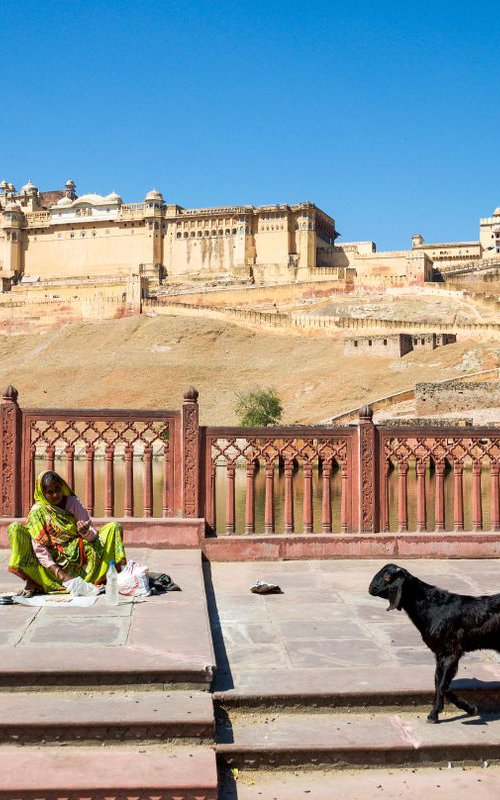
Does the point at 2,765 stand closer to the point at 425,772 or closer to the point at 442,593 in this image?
the point at 425,772

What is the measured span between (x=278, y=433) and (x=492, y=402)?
2566cm

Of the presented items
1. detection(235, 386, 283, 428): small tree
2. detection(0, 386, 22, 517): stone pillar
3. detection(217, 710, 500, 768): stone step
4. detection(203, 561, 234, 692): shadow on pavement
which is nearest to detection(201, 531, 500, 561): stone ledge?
detection(203, 561, 234, 692): shadow on pavement

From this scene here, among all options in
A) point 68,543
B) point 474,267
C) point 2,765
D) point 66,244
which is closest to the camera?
point 2,765

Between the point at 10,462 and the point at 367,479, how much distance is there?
10.5ft

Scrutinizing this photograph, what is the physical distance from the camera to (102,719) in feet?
12.9

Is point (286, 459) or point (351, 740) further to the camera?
point (286, 459)

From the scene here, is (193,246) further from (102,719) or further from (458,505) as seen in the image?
(102,719)

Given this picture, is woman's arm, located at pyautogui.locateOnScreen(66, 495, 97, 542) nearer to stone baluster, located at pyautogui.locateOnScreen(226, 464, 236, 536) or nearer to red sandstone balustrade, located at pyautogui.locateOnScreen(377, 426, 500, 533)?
stone baluster, located at pyautogui.locateOnScreen(226, 464, 236, 536)

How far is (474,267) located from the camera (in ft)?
197

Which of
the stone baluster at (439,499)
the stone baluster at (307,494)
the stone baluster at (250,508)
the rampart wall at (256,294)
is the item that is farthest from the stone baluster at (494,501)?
the rampart wall at (256,294)

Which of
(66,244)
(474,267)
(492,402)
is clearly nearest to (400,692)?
(492,402)

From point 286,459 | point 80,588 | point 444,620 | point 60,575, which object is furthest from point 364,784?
point 286,459

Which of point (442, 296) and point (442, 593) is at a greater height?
point (442, 296)

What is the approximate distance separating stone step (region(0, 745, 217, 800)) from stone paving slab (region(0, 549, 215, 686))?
471 millimetres
